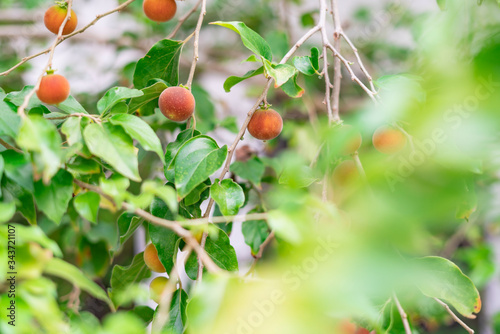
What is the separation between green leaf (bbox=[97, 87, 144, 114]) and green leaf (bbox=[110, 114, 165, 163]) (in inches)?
2.4

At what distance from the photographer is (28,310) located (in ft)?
1.07

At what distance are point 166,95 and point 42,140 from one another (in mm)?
238

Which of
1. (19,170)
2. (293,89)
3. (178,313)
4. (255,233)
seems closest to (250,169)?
(255,233)

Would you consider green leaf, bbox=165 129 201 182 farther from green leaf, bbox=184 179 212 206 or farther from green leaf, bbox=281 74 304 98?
green leaf, bbox=281 74 304 98

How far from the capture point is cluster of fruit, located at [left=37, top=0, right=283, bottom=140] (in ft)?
1.68

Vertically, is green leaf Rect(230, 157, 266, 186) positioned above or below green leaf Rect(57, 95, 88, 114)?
below

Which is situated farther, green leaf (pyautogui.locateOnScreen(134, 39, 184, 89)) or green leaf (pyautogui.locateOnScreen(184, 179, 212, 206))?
green leaf (pyautogui.locateOnScreen(134, 39, 184, 89))

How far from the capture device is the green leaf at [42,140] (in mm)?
376

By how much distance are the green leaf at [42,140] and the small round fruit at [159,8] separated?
40 cm

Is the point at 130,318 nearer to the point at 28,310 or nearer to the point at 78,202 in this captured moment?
the point at 28,310

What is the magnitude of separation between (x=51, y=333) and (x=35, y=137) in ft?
0.55

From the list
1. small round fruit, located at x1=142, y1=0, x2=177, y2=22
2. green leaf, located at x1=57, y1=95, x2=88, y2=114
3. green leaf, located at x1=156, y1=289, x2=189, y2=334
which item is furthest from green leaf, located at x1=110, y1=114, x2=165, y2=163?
small round fruit, located at x1=142, y1=0, x2=177, y2=22

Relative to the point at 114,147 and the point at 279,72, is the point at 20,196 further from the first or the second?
the point at 279,72

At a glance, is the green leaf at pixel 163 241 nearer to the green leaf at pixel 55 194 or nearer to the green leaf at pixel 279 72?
the green leaf at pixel 55 194
